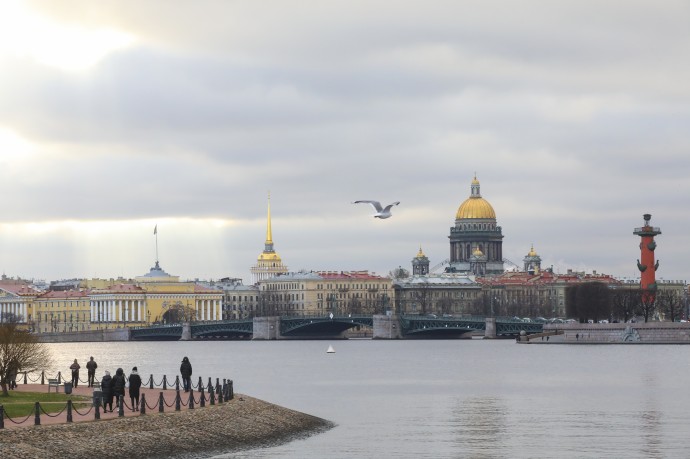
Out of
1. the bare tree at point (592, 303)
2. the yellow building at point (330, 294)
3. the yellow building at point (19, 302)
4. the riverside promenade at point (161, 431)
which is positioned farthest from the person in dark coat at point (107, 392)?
the yellow building at point (330, 294)

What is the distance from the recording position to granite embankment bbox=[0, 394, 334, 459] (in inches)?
1131

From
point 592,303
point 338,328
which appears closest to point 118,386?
point 592,303

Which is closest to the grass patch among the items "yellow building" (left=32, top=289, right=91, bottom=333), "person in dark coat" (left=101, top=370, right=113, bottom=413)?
"person in dark coat" (left=101, top=370, right=113, bottom=413)

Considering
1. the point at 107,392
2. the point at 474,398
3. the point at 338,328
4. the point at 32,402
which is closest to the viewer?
the point at 107,392

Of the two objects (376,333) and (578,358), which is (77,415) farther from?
(376,333)

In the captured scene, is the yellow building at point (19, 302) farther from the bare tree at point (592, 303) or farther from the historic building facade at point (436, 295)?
the bare tree at point (592, 303)

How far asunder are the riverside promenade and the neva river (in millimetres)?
606

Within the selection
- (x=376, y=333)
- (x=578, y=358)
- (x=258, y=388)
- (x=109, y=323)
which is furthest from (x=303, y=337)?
(x=258, y=388)

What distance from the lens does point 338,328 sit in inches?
5453

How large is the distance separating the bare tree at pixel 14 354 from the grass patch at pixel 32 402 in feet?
1.52

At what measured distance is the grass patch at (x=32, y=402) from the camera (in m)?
32.9

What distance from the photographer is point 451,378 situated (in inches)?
2532

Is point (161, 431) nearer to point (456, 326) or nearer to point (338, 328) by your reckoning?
point (456, 326)

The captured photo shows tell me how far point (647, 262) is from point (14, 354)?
82297mm
